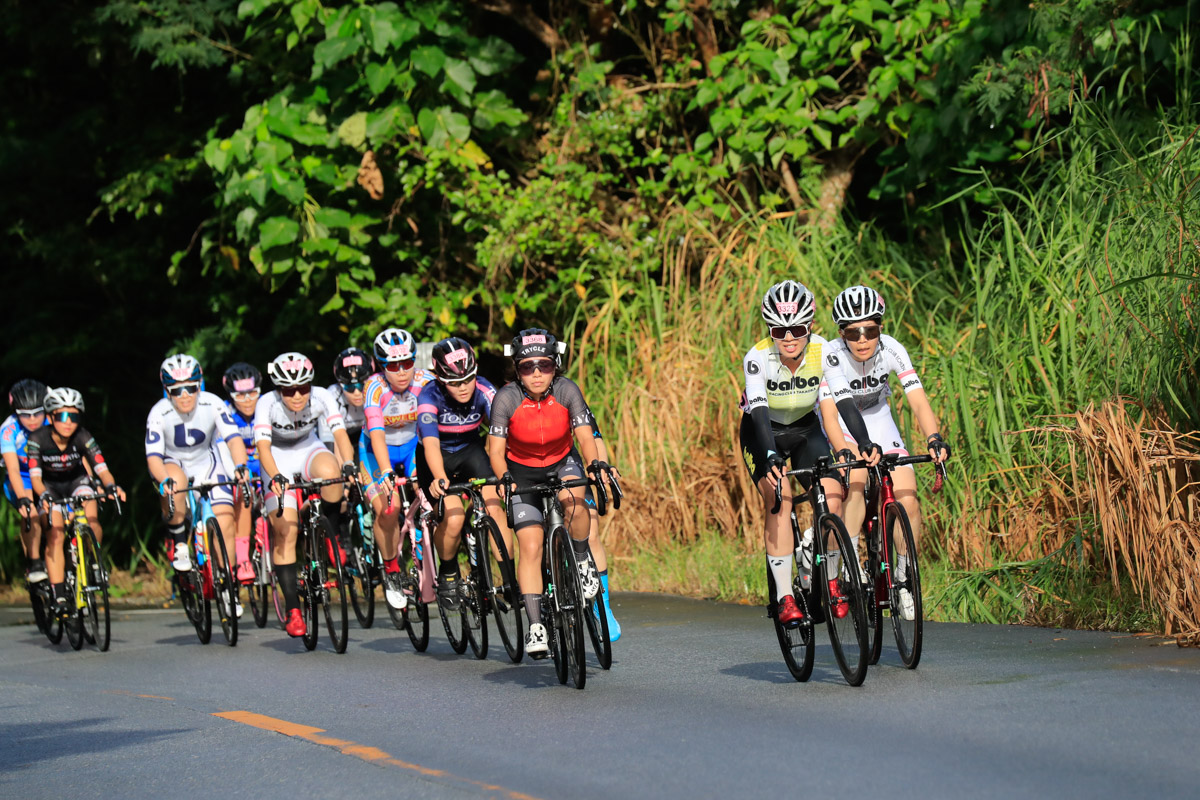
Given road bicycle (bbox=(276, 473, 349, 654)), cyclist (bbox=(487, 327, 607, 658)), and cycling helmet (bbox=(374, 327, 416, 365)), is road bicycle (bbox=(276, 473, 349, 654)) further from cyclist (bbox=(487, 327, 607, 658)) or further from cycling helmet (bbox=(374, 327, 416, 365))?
cyclist (bbox=(487, 327, 607, 658))

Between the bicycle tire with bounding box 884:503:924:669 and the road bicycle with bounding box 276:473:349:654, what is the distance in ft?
14.5

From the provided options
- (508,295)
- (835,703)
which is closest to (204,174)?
(508,295)

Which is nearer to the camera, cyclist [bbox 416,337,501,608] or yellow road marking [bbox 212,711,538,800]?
yellow road marking [bbox 212,711,538,800]

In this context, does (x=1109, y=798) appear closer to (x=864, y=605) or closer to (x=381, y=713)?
(x=864, y=605)

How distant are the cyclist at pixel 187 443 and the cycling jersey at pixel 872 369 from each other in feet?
17.8

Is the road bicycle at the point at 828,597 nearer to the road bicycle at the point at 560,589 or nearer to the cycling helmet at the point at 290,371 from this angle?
the road bicycle at the point at 560,589

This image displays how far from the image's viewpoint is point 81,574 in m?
13.1

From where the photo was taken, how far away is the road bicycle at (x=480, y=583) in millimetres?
9977

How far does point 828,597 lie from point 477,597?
116 inches

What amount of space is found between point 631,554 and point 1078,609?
5.45 m

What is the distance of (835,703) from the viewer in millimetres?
7926

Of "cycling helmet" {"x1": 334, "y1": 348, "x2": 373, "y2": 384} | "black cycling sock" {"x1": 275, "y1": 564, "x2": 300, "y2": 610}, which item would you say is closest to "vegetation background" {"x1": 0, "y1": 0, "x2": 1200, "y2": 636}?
"cycling helmet" {"x1": 334, "y1": 348, "x2": 373, "y2": 384}

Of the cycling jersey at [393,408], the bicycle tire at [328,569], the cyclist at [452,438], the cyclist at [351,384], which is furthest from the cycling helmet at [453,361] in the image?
the cyclist at [351,384]

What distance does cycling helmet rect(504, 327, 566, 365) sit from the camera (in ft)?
31.0
